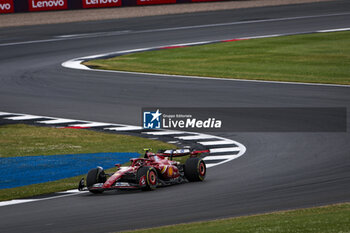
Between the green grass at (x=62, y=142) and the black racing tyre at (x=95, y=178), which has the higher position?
the black racing tyre at (x=95, y=178)

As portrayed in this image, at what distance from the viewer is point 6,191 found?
15648mm

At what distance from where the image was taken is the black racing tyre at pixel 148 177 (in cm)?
1498

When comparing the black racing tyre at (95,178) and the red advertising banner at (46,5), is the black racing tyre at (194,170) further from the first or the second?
the red advertising banner at (46,5)

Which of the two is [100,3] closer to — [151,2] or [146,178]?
[151,2]

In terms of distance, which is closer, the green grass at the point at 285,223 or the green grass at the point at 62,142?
the green grass at the point at 285,223

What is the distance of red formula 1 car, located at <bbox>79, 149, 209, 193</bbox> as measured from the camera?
15031 millimetres

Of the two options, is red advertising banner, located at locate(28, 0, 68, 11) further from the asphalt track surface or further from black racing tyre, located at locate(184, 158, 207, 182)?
black racing tyre, located at locate(184, 158, 207, 182)

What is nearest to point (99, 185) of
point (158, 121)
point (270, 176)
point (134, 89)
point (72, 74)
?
point (270, 176)


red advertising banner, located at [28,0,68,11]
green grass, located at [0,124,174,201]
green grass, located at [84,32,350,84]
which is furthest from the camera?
red advertising banner, located at [28,0,68,11]

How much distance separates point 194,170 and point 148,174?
122 centimetres

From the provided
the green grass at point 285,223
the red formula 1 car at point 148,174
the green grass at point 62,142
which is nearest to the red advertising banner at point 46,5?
the green grass at point 62,142

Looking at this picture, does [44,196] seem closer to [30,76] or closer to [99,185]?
[99,185]

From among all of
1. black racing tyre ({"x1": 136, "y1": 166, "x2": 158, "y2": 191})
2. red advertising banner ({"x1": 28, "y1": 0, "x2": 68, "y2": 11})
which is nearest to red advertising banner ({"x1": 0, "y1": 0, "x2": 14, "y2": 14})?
red advertising banner ({"x1": 28, "y1": 0, "x2": 68, "y2": 11})

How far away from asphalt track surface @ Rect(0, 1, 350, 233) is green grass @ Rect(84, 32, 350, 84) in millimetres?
1818
